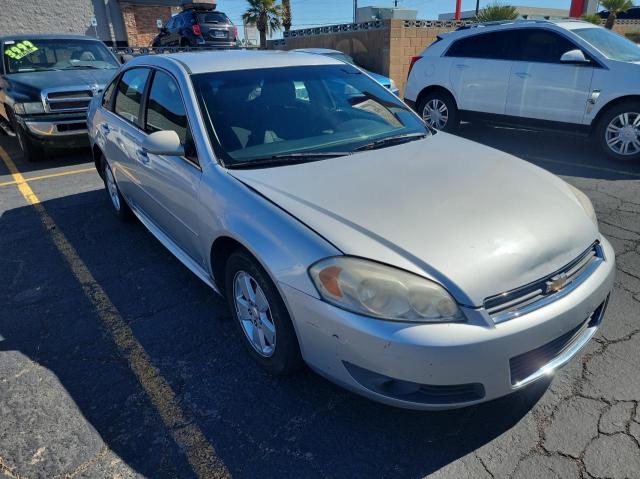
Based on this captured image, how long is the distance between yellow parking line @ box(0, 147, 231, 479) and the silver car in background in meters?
0.50

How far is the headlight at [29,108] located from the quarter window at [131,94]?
3335 mm

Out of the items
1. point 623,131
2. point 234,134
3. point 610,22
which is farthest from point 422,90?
point 610,22

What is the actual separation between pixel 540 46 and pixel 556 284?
5744 millimetres

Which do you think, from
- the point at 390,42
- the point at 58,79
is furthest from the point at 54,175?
the point at 390,42

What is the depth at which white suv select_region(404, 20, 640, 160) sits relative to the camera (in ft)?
19.6

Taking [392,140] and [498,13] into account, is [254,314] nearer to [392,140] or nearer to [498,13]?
[392,140]

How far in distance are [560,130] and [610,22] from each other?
17186 mm

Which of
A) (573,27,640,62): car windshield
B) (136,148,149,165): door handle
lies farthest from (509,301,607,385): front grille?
(573,27,640,62): car windshield

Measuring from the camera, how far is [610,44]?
6.32 metres

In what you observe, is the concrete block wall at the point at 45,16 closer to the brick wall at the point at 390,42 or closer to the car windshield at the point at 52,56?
the brick wall at the point at 390,42

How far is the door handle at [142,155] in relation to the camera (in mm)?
3422

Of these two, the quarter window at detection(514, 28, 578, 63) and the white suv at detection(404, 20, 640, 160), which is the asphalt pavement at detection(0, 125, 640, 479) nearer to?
the white suv at detection(404, 20, 640, 160)

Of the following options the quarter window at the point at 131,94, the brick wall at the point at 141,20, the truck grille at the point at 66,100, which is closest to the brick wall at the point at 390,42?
the truck grille at the point at 66,100

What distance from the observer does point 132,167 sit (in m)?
3.78
